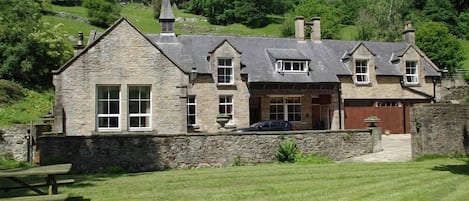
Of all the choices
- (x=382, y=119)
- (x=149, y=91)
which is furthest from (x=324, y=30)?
(x=149, y=91)

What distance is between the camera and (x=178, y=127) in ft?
81.2

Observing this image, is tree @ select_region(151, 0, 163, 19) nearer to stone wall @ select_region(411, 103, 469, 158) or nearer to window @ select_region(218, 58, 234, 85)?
window @ select_region(218, 58, 234, 85)

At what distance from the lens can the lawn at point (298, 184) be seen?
11.5 meters

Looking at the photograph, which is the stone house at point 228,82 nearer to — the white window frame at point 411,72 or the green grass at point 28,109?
the white window frame at point 411,72

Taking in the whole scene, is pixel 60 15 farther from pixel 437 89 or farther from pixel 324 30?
pixel 437 89

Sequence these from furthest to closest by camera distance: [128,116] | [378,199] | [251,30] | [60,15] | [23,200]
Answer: [251,30], [60,15], [128,116], [378,199], [23,200]

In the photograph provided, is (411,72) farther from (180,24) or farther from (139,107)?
(180,24)

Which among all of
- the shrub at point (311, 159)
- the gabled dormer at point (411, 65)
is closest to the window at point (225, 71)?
the shrub at point (311, 159)

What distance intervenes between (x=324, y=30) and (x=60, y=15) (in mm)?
41997

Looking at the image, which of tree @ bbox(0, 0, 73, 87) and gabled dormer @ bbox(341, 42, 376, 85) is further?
gabled dormer @ bbox(341, 42, 376, 85)

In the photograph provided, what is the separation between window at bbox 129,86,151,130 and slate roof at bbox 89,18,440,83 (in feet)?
25.0

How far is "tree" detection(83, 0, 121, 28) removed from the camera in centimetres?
7318

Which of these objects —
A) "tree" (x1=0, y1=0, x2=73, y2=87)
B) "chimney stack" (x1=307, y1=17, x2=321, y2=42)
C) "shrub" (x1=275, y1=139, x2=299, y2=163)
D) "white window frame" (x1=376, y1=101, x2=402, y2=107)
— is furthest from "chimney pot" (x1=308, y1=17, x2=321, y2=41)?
"tree" (x1=0, y1=0, x2=73, y2=87)

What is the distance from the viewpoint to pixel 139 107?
81.2 ft
